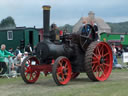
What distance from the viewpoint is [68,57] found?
8766 mm

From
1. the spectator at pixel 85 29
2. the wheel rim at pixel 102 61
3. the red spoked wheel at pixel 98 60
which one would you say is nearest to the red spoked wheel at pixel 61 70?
the red spoked wheel at pixel 98 60

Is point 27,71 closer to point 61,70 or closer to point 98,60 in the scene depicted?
point 61,70

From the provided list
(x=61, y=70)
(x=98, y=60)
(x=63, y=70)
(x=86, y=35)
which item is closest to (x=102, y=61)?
(x=98, y=60)

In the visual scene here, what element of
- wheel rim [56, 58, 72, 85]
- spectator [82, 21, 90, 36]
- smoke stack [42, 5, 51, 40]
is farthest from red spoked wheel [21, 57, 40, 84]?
spectator [82, 21, 90, 36]

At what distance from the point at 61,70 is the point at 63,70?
14 cm

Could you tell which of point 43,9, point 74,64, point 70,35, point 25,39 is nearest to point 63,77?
point 74,64

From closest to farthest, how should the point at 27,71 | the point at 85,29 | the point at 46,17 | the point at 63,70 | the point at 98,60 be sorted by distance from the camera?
the point at 63,70, the point at 46,17, the point at 27,71, the point at 98,60, the point at 85,29

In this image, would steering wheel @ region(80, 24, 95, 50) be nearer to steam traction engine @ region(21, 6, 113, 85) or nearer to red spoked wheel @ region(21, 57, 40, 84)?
steam traction engine @ region(21, 6, 113, 85)

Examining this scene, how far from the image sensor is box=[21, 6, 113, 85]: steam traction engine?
816 centimetres

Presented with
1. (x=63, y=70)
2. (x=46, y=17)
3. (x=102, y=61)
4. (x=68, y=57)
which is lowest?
(x=63, y=70)

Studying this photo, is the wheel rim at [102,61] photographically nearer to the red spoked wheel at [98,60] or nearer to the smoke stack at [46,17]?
the red spoked wheel at [98,60]

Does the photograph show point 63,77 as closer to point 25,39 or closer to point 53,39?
point 53,39

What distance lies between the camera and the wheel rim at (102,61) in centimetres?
895

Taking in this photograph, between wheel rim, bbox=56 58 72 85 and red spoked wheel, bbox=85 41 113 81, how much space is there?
0.64m
